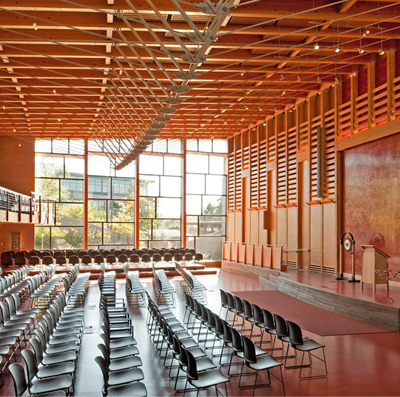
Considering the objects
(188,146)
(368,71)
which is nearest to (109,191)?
(188,146)

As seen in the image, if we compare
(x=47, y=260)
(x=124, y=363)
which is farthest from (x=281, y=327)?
(x=47, y=260)

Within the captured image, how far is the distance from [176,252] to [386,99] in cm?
1189

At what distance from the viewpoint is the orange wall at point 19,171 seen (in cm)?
2192

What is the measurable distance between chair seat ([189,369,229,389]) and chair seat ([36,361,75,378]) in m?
1.60

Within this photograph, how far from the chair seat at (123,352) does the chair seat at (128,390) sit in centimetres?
97

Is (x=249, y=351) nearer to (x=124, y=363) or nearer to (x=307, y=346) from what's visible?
(x=307, y=346)

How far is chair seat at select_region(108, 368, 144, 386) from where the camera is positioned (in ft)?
16.7

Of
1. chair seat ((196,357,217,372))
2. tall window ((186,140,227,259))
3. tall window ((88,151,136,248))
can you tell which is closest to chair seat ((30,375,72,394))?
chair seat ((196,357,217,372))

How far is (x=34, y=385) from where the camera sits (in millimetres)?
5109

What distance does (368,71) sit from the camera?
505 inches

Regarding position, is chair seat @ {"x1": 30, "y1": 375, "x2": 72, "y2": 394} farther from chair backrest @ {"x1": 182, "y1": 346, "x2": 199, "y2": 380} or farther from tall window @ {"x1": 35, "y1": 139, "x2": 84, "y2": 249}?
tall window @ {"x1": 35, "y1": 139, "x2": 84, "y2": 249}

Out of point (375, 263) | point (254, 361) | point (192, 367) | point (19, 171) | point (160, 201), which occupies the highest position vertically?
point (19, 171)

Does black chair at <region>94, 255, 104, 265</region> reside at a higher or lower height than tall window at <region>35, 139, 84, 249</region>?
lower

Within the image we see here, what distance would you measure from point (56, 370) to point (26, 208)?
50.8 ft
